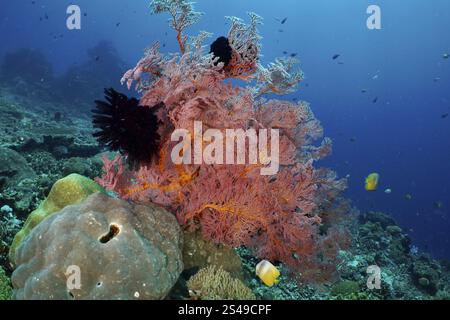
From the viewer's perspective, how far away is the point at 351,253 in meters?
10.7

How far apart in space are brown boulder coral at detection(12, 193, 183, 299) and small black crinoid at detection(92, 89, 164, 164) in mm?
828

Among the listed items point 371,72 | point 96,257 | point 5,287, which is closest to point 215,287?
point 96,257

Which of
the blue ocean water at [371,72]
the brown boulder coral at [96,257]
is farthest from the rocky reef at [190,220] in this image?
the blue ocean water at [371,72]

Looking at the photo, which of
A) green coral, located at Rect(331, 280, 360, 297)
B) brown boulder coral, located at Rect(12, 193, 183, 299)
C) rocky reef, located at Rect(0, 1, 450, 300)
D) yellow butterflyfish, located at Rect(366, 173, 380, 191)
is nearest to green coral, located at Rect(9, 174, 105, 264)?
rocky reef, located at Rect(0, 1, 450, 300)

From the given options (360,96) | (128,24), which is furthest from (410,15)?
(128,24)

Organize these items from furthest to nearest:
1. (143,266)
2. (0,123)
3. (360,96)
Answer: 1. (360,96)
2. (0,123)
3. (143,266)

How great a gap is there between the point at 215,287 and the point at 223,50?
363cm

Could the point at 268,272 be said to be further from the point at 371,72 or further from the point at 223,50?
the point at 371,72

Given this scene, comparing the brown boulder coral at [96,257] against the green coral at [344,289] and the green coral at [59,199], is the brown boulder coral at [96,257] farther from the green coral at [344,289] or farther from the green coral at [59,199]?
the green coral at [344,289]

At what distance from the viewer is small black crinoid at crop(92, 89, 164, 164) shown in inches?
150

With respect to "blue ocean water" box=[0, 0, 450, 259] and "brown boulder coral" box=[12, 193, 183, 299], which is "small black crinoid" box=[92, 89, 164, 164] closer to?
"brown boulder coral" box=[12, 193, 183, 299]

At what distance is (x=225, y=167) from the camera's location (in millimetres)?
4582

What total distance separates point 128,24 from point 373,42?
123 meters
